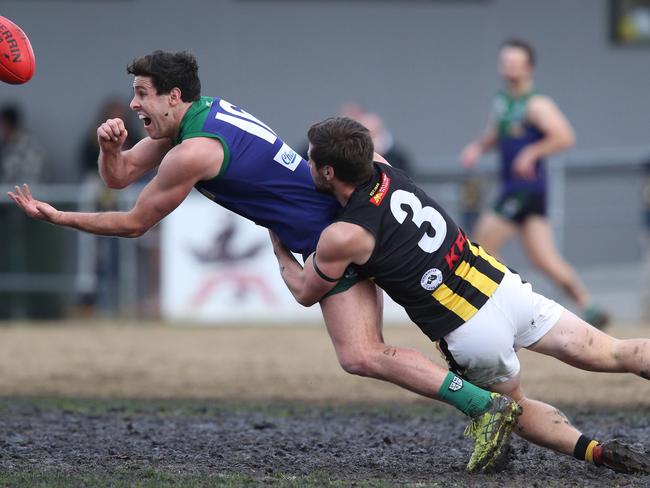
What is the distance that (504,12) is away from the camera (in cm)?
1673

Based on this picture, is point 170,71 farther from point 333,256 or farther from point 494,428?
point 494,428

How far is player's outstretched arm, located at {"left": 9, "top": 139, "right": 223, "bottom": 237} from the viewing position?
6.08 m

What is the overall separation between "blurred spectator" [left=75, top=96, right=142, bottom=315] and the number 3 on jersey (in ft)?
27.4

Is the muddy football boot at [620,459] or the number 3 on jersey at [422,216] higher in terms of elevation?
the number 3 on jersey at [422,216]

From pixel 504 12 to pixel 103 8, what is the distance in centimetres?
515

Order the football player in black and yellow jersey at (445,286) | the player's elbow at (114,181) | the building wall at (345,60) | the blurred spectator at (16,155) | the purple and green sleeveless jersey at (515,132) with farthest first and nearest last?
the building wall at (345,60) < the blurred spectator at (16,155) < the purple and green sleeveless jersey at (515,132) < the player's elbow at (114,181) < the football player in black and yellow jersey at (445,286)

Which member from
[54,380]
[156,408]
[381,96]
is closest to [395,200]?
[156,408]

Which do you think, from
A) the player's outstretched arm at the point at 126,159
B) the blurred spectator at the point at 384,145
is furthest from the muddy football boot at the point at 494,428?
the blurred spectator at the point at 384,145

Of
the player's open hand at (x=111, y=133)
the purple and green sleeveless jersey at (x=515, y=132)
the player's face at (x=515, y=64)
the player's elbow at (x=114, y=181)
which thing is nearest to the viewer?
the player's open hand at (x=111, y=133)

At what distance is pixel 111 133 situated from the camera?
20.9ft

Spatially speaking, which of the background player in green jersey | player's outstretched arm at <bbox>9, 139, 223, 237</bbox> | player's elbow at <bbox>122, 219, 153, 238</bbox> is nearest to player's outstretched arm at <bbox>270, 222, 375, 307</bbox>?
player's outstretched arm at <bbox>9, 139, 223, 237</bbox>

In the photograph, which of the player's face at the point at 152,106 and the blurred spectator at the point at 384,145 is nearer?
the player's face at the point at 152,106

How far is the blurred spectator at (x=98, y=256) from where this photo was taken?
14.0 meters

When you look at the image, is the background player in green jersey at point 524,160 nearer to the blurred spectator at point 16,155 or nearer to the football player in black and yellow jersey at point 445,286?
the blurred spectator at point 16,155
